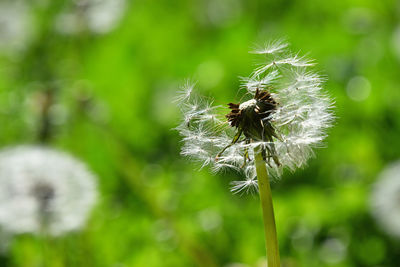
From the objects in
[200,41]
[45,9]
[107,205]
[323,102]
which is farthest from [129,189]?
[45,9]

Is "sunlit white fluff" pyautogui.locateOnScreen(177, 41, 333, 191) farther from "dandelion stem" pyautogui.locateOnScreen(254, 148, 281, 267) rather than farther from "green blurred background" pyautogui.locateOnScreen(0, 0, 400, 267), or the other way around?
"green blurred background" pyautogui.locateOnScreen(0, 0, 400, 267)

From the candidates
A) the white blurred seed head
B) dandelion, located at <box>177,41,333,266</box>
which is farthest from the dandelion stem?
the white blurred seed head

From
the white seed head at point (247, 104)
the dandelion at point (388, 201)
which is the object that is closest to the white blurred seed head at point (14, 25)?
the dandelion at point (388, 201)

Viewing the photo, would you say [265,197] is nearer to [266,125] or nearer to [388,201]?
[266,125]

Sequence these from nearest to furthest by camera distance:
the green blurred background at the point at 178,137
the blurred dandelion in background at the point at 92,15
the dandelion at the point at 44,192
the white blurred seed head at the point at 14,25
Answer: the dandelion at the point at 44,192, the green blurred background at the point at 178,137, the blurred dandelion in background at the point at 92,15, the white blurred seed head at the point at 14,25

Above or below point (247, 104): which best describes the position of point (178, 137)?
above

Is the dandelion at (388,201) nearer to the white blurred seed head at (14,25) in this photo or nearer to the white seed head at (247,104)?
the white seed head at (247,104)

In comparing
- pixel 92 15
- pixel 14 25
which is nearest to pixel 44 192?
pixel 92 15
